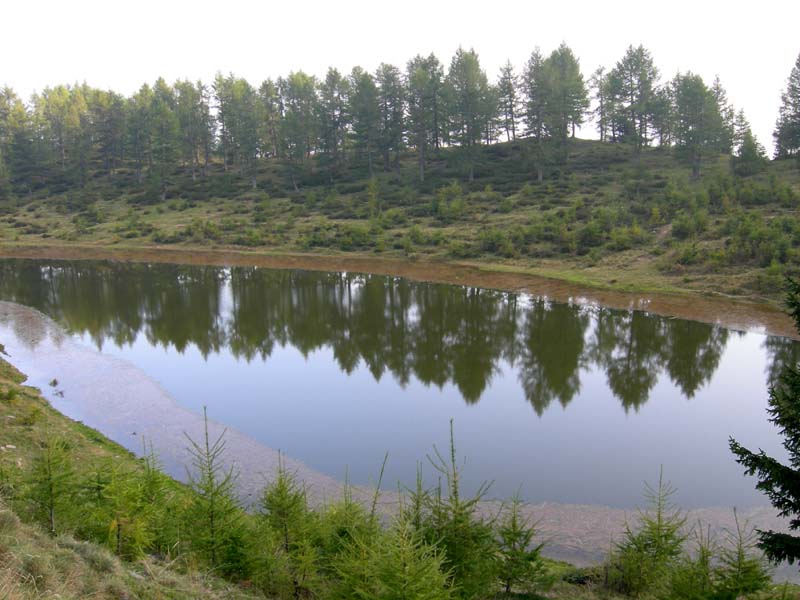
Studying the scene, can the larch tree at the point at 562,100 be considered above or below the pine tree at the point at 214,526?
above

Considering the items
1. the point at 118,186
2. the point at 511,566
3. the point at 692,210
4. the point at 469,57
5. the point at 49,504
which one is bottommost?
the point at 511,566

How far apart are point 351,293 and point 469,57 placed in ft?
147

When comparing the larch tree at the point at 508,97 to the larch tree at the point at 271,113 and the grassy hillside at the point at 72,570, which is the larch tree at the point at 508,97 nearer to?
the larch tree at the point at 271,113

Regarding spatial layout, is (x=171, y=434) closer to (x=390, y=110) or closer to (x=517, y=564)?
(x=517, y=564)

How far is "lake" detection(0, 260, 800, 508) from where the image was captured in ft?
53.2

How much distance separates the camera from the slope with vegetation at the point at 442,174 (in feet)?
147

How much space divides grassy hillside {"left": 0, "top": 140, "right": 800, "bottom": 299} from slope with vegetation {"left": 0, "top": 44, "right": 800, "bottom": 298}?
0.21 m

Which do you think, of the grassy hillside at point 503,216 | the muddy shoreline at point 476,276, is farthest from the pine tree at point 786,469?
the grassy hillside at point 503,216

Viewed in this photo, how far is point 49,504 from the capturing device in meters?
9.03

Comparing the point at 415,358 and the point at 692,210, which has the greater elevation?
the point at 692,210

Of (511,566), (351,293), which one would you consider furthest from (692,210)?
(511,566)

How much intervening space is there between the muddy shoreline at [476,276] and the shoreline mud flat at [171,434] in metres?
19.1

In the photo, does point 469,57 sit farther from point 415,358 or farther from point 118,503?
point 118,503

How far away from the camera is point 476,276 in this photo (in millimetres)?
42906
